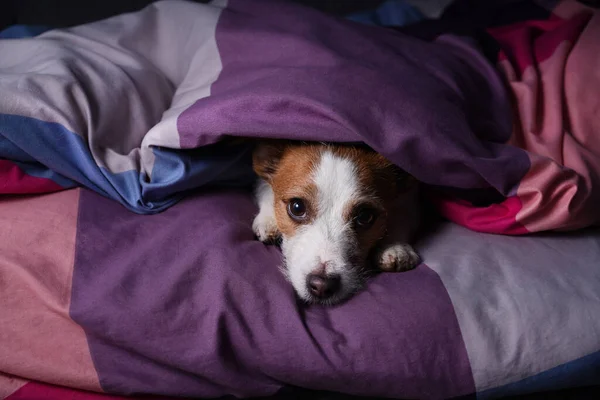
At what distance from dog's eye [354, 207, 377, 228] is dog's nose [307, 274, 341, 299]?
0.19 m

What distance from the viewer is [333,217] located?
136 cm

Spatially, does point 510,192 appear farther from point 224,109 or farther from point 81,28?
point 81,28

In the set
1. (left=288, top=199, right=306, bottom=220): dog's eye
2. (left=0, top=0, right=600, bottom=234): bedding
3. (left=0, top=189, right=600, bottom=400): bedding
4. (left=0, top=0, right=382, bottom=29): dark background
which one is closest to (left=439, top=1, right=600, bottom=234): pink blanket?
(left=0, top=0, right=600, bottom=234): bedding

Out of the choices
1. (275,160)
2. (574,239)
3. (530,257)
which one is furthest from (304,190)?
(574,239)

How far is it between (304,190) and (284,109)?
200mm

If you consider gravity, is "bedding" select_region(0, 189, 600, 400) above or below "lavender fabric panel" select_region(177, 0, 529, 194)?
below

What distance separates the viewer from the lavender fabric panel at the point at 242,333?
1105mm

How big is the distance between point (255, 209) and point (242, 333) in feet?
1.65

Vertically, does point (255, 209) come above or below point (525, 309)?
below

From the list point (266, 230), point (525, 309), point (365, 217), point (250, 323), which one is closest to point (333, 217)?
point (365, 217)

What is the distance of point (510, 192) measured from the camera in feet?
4.38

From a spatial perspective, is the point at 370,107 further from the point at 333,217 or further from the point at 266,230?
the point at 266,230

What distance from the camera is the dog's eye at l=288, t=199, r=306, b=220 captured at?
138cm

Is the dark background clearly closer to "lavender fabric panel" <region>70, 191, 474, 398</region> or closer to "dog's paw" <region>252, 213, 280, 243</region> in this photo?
"dog's paw" <region>252, 213, 280, 243</region>
